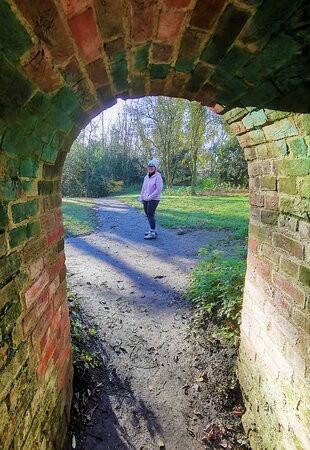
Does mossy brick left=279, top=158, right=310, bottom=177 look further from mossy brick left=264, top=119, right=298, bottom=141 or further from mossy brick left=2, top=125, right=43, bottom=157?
mossy brick left=2, top=125, right=43, bottom=157

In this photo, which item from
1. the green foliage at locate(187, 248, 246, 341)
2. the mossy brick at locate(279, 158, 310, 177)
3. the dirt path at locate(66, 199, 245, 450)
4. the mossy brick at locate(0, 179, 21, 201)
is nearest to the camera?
the mossy brick at locate(0, 179, 21, 201)

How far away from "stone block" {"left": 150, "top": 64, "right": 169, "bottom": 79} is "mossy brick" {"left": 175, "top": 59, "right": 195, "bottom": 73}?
57 mm

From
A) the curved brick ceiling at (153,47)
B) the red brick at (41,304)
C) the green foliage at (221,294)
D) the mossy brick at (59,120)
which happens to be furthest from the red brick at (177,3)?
the green foliage at (221,294)

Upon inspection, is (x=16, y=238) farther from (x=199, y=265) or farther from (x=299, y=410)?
(x=199, y=265)

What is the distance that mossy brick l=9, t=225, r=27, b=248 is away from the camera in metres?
1.27

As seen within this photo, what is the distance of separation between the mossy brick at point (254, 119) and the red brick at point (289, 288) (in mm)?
1031

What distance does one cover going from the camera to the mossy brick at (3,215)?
1.15 meters

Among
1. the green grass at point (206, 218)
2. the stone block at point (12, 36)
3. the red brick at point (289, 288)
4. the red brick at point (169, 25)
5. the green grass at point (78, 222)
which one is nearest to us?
the stone block at point (12, 36)

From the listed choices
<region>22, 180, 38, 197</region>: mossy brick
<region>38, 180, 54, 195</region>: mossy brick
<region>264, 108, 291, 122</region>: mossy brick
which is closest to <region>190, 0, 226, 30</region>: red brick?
<region>264, 108, 291, 122</region>: mossy brick

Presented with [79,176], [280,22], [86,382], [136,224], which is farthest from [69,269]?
[79,176]

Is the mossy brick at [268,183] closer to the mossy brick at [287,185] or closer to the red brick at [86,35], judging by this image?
the mossy brick at [287,185]

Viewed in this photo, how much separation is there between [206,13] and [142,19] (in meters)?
0.23

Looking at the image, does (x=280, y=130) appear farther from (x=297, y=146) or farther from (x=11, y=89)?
(x=11, y=89)

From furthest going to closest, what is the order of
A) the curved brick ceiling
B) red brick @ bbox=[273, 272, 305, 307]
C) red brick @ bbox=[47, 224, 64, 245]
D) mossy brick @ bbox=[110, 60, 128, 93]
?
red brick @ bbox=[47, 224, 64, 245] < red brick @ bbox=[273, 272, 305, 307] < mossy brick @ bbox=[110, 60, 128, 93] < the curved brick ceiling
